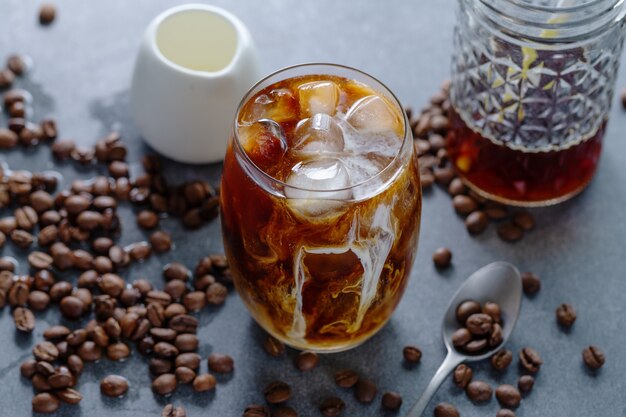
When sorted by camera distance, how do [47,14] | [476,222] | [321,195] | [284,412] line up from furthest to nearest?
[47,14]
[476,222]
[284,412]
[321,195]

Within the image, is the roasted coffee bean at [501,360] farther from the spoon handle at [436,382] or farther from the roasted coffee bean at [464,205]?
the roasted coffee bean at [464,205]

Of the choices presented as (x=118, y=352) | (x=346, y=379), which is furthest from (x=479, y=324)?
(x=118, y=352)

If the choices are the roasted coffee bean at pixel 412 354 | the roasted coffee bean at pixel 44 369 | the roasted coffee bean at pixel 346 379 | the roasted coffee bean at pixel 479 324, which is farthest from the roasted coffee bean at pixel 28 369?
the roasted coffee bean at pixel 479 324

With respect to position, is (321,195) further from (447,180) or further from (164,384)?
(447,180)

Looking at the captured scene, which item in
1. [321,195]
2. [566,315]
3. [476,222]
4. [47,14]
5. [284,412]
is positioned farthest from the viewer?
[47,14]

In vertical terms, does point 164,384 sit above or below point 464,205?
below

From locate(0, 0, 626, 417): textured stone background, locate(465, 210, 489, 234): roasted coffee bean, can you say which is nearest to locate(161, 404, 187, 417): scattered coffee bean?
locate(0, 0, 626, 417): textured stone background

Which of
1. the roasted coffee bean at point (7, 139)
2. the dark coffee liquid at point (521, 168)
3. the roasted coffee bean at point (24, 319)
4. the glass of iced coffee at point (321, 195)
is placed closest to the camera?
the glass of iced coffee at point (321, 195)
